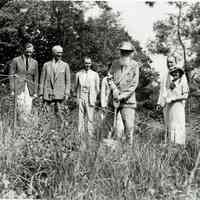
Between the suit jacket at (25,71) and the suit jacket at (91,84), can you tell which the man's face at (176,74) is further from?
the suit jacket at (25,71)

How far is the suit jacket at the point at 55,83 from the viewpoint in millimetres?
8891

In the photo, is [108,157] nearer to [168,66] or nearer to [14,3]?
[168,66]

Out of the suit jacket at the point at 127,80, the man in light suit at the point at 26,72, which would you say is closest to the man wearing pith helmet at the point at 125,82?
the suit jacket at the point at 127,80

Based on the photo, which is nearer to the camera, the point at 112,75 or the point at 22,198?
the point at 22,198

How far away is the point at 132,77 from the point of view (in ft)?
24.4

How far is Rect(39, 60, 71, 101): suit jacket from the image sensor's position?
29.2 ft

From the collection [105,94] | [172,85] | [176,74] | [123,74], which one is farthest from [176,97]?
[105,94]

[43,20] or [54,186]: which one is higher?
[43,20]

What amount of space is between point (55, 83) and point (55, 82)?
2 cm

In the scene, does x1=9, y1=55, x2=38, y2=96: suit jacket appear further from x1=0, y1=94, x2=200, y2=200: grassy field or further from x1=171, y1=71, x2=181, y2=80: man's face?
x1=0, y1=94, x2=200, y2=200: grassy field

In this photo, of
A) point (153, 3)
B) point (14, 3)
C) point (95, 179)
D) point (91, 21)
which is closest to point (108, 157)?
point (95, 179)

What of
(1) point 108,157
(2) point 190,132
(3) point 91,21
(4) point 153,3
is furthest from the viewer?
(3) point 91,21

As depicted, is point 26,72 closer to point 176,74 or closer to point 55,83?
point 55,83

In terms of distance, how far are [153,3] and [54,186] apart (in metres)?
23.4
